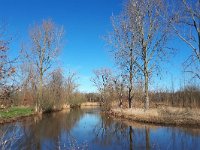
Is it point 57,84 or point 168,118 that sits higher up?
point 57,84

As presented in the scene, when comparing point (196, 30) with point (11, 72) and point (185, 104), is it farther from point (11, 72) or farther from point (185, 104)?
point (11, 72)

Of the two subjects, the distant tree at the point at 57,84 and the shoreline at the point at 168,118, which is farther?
the distant tree at the point at 57,84

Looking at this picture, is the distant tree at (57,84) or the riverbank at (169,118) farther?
the distant tree at (57,84)

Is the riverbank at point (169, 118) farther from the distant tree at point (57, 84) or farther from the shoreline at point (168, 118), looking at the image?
the distant tree at point (57, 84)

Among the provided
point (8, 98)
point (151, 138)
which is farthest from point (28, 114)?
point (8, 98)

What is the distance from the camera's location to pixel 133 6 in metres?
29.3

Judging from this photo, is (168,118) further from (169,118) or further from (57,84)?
(57,84)

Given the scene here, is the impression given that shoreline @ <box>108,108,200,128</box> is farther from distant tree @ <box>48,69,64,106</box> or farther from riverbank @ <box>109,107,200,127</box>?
distant tree @ <box>48,69,64,106</box>

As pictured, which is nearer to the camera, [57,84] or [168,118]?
[168,118]

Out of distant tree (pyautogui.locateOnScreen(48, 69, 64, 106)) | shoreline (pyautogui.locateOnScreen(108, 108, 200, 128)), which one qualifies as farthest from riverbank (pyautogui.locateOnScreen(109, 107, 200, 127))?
distant tree (pyautogui.locateOnScreen(48, 69, 64, 106))

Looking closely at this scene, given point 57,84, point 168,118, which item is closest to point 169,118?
point 168,118

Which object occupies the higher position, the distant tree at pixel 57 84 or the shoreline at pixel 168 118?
the distant tree at pixel 57 84

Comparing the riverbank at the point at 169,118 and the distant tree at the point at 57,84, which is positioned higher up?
the distant tree at the point at 57,84

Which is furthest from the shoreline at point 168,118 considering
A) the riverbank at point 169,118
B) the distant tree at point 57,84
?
the distant tree at point 57,84
